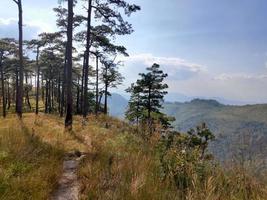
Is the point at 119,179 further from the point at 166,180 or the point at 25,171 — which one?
the point at 25,171

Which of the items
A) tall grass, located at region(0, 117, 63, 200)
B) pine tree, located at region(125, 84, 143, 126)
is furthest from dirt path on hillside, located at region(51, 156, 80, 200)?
pine tree, located at region(125, 84, 143, 126)

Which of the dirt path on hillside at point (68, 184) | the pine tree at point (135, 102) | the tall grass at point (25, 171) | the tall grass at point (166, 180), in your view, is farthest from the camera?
the pine tree at point (135, 102)

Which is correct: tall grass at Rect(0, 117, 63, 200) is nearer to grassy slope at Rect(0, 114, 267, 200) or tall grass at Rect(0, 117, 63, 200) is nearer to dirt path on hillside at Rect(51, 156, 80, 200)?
grassy slope at Rect(0, 114, 267, 200)

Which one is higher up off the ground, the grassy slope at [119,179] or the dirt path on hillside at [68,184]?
the grassy slope at [119,179]

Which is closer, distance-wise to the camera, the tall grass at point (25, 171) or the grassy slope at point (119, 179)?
the grassy slope at point (119, 179)

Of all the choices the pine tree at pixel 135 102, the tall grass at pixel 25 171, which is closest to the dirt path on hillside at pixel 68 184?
the tall grass at pixel 25 171

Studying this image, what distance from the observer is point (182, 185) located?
15.1ft

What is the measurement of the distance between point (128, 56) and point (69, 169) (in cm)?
2210

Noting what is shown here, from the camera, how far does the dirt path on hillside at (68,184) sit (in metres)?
4.90

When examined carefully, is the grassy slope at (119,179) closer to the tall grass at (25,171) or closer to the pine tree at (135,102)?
the tall grass at (25,171)

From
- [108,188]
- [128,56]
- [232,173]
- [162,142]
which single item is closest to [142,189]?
[108,188]

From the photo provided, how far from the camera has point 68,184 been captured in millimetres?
5602

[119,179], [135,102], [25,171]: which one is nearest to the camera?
[119,179]

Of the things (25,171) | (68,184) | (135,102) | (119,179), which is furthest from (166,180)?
(135,102)
